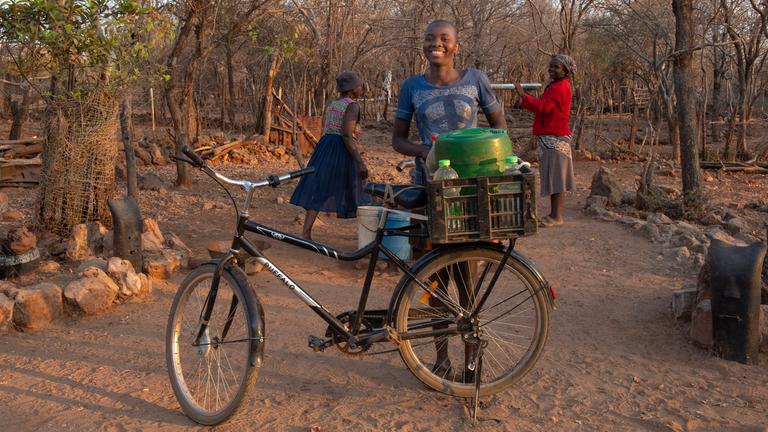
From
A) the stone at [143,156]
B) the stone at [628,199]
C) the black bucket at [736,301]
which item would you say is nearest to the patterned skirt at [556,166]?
the stone at [628,199]

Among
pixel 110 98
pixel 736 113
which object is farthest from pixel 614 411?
pixel 736 113

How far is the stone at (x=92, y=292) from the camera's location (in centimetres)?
447

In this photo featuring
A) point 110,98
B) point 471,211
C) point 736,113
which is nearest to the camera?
point 471,211

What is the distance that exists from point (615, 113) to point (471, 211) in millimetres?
24941

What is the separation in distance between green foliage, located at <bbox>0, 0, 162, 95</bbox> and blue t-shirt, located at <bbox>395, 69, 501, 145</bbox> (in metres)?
3.07

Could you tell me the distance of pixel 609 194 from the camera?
27.5 ft

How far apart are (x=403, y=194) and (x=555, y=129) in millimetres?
4245

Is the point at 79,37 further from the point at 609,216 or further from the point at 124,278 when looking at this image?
the point at 609,216

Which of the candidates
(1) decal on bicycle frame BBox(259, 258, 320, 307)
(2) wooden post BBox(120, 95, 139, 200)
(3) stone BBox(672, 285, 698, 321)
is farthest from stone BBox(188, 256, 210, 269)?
(3) stone BBox(672, 285, 698, 321)

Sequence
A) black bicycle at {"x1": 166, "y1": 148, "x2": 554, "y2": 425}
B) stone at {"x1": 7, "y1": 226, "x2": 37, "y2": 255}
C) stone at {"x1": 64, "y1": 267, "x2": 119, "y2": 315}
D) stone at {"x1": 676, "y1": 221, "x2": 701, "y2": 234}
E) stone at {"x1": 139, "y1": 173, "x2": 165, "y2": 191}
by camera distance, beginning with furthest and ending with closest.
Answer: stone at {"x1": 139, "y1": 173, "x2": 165, "y2": 191} < stone at {"x1": 676, "y1": 221, "x2": 701, "y2": 234} < stone at {"x1": 7, "y1": 226, "x2": 37, "y2": 255} < stone at {"x1": 64, "y1": 267, "x2": 119, "y2": 315} < black bicycle at {"x1": 166, "y1": 148, "x2": 554, "y2": 425}

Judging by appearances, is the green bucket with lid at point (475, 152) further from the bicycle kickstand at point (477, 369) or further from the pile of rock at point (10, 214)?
the pile of rock at point (10, 214)

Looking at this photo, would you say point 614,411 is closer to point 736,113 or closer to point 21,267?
point 21,267

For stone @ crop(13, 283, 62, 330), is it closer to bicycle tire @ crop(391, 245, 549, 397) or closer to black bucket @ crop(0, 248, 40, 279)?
black bucket @ crop(0, 248, 40, 279)

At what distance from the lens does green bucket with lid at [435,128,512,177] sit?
9.31ft
